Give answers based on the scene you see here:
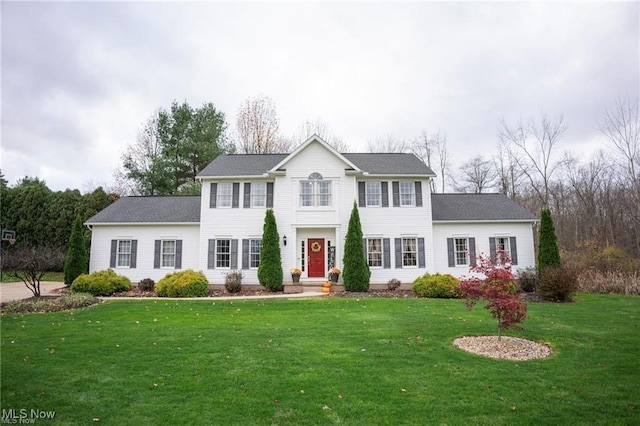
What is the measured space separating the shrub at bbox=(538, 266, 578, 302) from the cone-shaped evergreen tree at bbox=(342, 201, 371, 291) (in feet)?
24.9

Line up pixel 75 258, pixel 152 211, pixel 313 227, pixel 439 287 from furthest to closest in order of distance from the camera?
pixel 152 211 → pixel 75 258 → pixel 313 227 → pixel 439 287

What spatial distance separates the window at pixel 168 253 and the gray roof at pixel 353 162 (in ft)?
13.6

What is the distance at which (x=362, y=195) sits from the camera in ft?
65.8

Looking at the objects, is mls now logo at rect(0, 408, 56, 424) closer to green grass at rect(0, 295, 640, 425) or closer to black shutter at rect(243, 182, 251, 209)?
green grass at rect(0, 295, 640, 425)

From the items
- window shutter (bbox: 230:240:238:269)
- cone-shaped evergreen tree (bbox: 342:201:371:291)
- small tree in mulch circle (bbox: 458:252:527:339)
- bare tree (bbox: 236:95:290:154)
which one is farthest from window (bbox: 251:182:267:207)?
bare tree (bbox: 236:95:290:154)

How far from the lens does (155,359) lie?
718 cm

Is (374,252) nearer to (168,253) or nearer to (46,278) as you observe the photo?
(168,253)

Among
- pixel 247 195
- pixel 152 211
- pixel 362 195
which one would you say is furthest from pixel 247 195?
pixel 362 195

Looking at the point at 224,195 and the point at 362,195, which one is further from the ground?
the point at 224,195

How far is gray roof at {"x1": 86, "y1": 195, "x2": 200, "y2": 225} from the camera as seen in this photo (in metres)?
20.5

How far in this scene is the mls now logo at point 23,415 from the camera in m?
4.68

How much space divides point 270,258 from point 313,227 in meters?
2.76

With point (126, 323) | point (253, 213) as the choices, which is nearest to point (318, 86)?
point (253, 213)

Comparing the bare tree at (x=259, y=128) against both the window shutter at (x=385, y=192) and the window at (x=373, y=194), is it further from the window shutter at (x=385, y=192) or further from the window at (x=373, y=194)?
the window shutter at (x=385, y=192)
